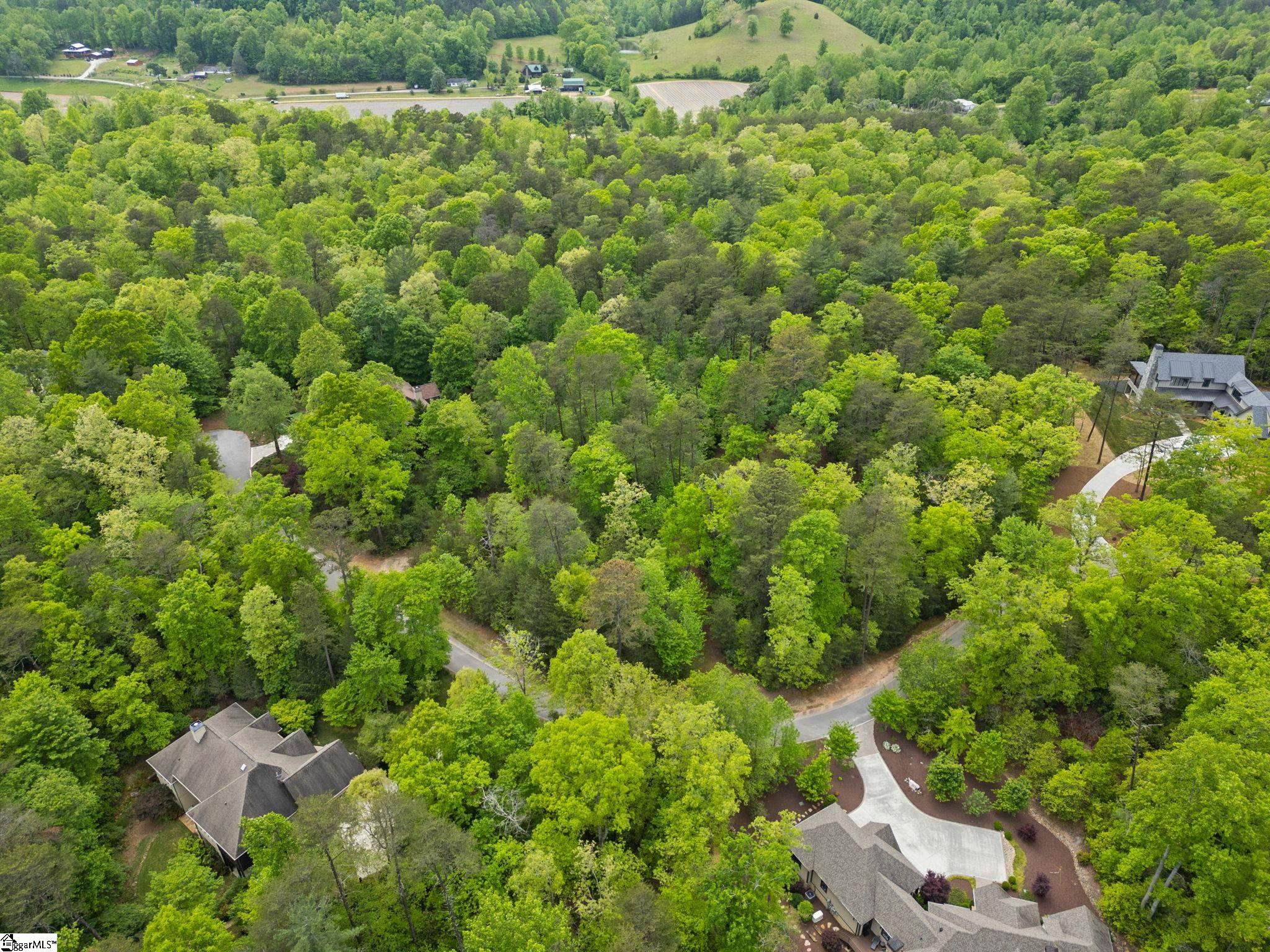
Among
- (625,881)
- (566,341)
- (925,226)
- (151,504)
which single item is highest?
(925,226)

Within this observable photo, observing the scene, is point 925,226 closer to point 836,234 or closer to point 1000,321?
point 836,234

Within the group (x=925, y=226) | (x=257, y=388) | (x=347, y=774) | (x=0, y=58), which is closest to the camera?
(x=347, y=774)

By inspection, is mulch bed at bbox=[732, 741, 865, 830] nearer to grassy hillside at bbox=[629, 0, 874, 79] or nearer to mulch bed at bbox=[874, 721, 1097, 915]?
mulch bed at bbox=[874, 721, 1097, 915]

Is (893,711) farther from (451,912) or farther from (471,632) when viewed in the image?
(471,632)

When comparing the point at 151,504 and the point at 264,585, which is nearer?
the point at 264,585

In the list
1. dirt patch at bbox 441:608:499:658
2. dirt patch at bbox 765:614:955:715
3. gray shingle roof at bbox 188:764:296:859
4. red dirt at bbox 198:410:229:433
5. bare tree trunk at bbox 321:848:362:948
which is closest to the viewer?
bare tree trunk at bbox 321:848:362:948

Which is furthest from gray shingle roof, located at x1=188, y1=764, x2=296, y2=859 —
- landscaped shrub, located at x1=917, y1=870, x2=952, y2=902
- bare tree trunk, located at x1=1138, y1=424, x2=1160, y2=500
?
bare tree trunk, located at x1=1138, y1=424, x2=1160, y2=500

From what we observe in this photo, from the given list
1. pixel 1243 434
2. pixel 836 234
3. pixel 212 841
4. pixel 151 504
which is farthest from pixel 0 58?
pixel 1243 434
